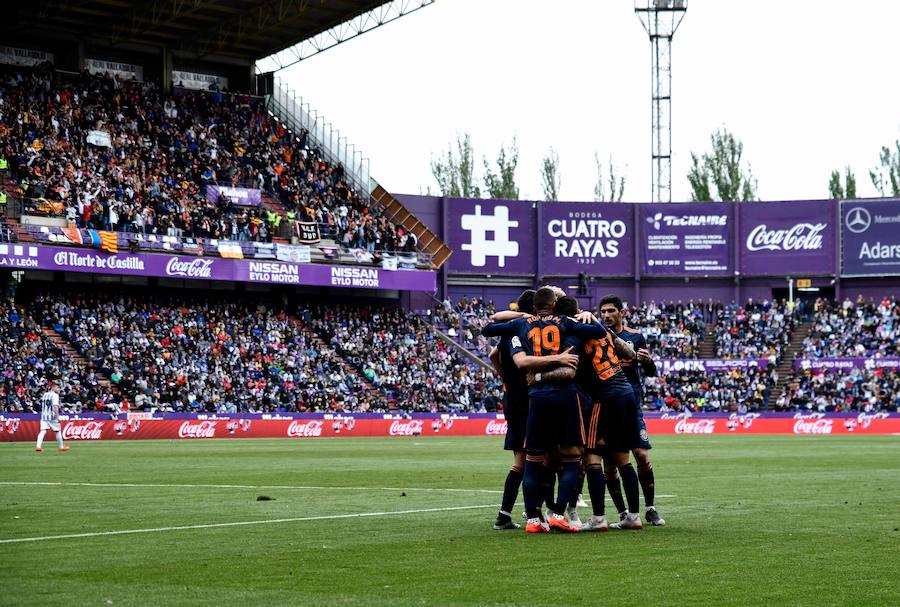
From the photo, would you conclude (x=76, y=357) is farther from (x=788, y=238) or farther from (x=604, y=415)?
(x=788, y=238)

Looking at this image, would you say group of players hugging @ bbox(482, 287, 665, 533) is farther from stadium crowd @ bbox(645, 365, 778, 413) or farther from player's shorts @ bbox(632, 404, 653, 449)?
stadium crowd @ bbox(645, 365, 778, 413)

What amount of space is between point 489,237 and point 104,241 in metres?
27.4

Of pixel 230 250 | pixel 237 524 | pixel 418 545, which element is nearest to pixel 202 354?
pixel 230 250

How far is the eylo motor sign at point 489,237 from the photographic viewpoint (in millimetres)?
73688

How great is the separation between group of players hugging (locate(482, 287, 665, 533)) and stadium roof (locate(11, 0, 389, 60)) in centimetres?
4638

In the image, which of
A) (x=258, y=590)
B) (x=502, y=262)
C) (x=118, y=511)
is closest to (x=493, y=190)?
(x=502, y=262)

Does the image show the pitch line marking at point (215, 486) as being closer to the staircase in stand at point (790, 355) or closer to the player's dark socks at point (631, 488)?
the player's dark socks at point (631, 488)

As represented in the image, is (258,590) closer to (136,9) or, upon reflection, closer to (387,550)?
(387,550)

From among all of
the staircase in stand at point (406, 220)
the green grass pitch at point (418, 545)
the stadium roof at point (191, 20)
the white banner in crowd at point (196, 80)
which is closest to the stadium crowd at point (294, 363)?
the staircase in stand at point (406, 220)

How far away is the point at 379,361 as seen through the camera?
60.2 metres

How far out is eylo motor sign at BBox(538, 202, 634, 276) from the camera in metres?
75.4

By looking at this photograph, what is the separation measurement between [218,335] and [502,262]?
920 inches

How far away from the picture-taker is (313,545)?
11.8m

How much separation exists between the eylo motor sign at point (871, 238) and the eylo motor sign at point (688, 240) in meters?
6.63
